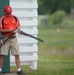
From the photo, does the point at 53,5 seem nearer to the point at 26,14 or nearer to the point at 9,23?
the point at 26,14

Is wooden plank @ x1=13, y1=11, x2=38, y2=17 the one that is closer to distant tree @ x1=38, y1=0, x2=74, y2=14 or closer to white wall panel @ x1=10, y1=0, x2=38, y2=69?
white wall panel @ x1=10, y1=0, x2=38, y2=69

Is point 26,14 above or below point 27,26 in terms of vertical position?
above

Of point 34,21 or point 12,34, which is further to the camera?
point 34,21

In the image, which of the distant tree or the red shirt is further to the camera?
the distant tree

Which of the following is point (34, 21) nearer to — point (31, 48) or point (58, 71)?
point (31, 48)

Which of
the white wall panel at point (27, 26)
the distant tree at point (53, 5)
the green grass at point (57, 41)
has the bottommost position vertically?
the distant tree at point (53, 5)

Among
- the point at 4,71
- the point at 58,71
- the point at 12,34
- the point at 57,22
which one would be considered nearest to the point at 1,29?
the point at 12,34

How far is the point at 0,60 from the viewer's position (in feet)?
35.8

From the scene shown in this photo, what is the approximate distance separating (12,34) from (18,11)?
162 cm

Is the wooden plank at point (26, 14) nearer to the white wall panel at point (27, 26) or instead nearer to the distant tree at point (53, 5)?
the white wall panel at point (27, 26)

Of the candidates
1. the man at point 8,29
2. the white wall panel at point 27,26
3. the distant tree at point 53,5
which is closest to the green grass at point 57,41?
the white wall panel at point 27,26

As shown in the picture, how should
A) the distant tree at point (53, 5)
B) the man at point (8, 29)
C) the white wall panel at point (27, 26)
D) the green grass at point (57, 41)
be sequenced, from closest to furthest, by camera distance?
the man at point (8, 29)
the white wall panel at point (27, 26)
the green grass at point (57, 41)
the distant tree at point (53, 5)

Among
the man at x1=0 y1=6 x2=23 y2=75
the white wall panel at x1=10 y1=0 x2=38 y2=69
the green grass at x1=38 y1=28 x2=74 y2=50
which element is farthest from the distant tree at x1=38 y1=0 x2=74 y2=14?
the man at x1=0 y1=6 x2=23 y2=75

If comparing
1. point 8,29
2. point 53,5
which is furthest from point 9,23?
point 53,5
